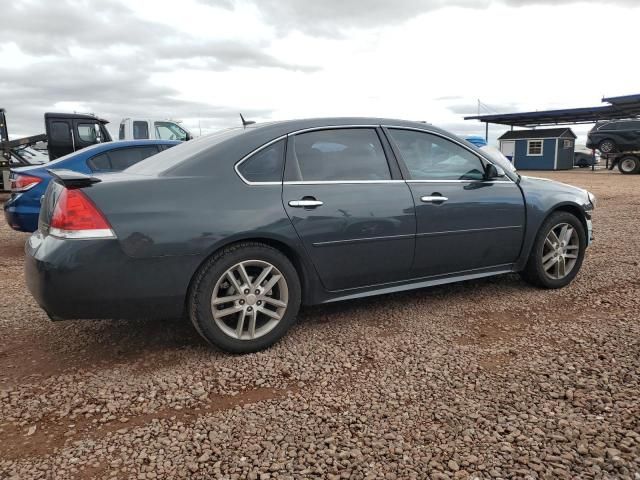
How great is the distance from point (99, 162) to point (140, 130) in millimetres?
8403

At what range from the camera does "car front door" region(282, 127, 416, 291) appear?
10.9 feet

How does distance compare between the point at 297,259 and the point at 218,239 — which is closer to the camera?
the point at 218,239

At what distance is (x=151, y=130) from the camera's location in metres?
14.4

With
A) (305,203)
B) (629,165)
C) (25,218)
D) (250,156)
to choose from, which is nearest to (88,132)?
(25,218)

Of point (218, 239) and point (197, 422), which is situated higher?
point (218, 239)

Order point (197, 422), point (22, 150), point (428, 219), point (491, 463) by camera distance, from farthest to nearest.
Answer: point (22, 150), point (428, 219), point (197, 422), point (491, 463)

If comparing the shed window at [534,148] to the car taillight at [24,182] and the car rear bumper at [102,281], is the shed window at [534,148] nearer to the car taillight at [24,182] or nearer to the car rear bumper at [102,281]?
the car taillight at [24,182]

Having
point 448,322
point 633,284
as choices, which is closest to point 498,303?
point 448,322

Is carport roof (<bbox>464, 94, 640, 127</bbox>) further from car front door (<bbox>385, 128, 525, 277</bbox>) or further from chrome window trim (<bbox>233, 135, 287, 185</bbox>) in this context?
chrome window trim (<bbox>233, 135, 287, 185</bbox>)

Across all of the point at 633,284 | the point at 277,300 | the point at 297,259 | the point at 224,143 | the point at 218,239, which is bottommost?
the point at 633,284

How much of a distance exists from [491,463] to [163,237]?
202 cm

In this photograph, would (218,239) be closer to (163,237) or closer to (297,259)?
(163,237)

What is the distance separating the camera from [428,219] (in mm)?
3721

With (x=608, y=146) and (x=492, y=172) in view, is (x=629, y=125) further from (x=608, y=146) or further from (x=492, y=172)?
(x=492, y=172)
